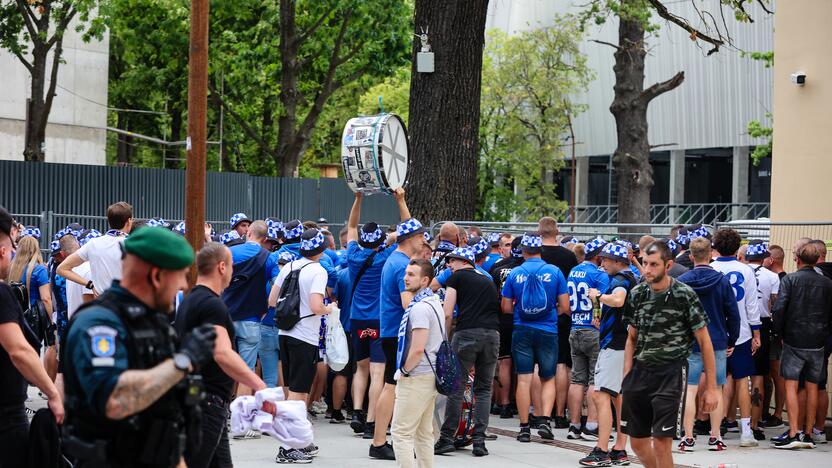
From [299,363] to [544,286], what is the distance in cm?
275

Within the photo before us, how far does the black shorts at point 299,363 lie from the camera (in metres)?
10.5

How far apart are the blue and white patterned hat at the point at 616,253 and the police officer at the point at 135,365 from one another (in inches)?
255

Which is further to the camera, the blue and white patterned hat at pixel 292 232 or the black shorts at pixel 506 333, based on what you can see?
the black shorts at pixel 506 333

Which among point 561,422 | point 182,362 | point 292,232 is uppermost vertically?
point 292,232

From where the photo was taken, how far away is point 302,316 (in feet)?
34.7

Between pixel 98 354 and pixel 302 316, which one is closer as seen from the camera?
pixel 98 354

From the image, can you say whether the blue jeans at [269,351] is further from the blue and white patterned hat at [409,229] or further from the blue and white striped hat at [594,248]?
the blue and white striped hat at [594,248]

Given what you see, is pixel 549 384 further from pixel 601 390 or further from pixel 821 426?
pixel 821 426

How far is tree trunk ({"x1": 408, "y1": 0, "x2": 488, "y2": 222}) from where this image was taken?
15859 mm

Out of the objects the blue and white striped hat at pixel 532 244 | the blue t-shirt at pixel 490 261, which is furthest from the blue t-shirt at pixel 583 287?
the blue t-shirt at pixel 490 261

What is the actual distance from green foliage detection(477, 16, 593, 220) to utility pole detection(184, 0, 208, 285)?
2554 cm

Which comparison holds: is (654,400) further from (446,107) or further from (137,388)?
(446,107)

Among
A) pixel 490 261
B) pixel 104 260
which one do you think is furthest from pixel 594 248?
pixel 104 260

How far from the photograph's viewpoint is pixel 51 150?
34.6 metres
